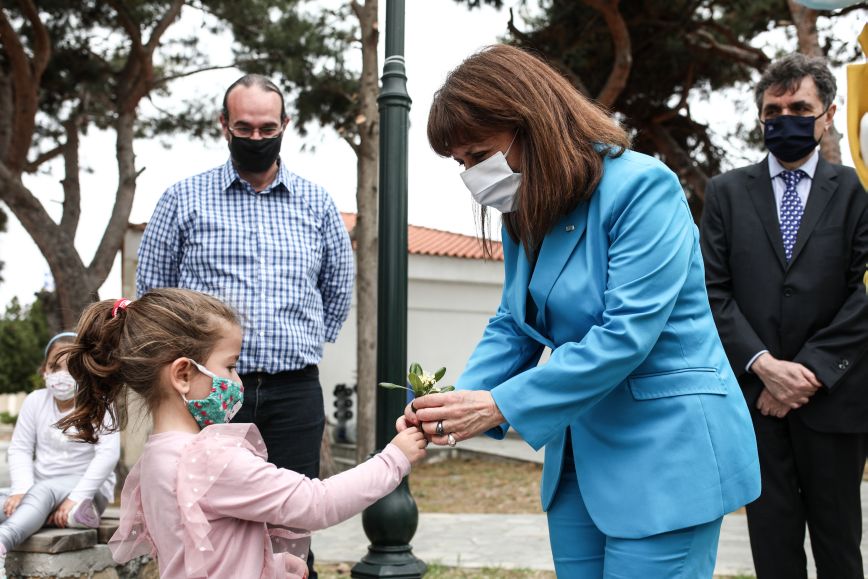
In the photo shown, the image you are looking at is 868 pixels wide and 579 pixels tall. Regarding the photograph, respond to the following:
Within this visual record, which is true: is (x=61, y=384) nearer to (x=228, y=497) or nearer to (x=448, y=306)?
(x=228, y=497)

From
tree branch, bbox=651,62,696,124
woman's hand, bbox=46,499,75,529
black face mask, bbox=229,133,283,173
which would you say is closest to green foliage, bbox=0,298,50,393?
tree branch, bbox=651,62,696,124

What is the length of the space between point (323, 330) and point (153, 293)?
1368 millimetres

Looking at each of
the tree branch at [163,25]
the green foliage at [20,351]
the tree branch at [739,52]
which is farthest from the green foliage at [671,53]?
the green foliage at [20,351]

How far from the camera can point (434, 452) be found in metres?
14.5

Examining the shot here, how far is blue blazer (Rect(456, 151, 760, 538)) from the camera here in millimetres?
1945

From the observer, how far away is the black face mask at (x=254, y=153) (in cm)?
355

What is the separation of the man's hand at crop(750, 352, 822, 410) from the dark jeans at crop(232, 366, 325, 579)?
171 centimetres

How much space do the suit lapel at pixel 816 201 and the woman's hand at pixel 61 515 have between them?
10.6ft

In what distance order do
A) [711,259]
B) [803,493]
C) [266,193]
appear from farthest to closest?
[266,193] → [711,259] → [803,493]

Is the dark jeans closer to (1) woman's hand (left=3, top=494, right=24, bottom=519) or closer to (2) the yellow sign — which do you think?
(1) woman's hand (left=3, top=494, right=24, bottom=519)

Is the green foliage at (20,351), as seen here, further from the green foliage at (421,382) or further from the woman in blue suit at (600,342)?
the woman in blue suit at (600,342)

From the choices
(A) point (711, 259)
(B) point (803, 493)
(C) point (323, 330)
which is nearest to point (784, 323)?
(A) point (711, 259)

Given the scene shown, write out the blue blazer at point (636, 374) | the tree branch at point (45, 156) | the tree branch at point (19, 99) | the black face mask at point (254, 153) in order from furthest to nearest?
the tree branch at point (45, 156) → the tree branch at point (19, 99) → the black face mask at point (254, 153) → the blue blazer at point (636, 374)

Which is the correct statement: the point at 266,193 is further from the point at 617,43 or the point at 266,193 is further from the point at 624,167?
the point at 617,43
